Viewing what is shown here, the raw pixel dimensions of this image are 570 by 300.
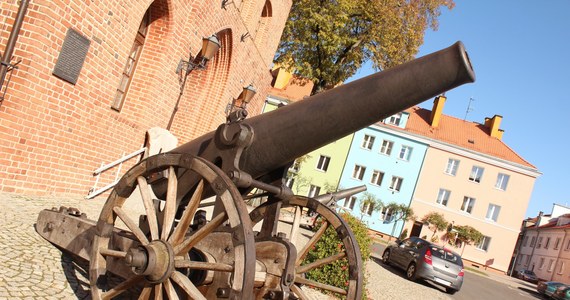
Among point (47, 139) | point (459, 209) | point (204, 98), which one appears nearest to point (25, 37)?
point (47, 139)

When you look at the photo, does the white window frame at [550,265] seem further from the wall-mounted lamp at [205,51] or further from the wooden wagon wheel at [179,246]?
the wooden wagon wheel at [179,246]

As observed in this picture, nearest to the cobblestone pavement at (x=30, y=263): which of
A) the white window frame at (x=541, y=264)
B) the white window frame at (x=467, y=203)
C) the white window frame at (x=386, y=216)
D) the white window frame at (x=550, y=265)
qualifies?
the white window frame at (x=386, y=216)

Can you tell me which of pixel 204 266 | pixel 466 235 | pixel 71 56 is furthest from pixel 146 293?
pixel 466 235

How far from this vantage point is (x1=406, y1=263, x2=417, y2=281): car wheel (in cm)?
1520

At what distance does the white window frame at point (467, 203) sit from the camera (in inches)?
1535

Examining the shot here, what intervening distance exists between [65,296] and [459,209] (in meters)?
38.6

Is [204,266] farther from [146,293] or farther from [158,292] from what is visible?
[146,293]

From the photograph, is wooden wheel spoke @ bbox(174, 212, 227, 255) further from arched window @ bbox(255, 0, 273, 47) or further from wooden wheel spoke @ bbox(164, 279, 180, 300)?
arched window @ bbox(255, 0, 273, 47)

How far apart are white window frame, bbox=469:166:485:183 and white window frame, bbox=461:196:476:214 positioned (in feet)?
5.28

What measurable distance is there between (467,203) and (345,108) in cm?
3874

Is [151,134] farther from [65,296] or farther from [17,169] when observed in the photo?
[65,296]

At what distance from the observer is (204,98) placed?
14062mm

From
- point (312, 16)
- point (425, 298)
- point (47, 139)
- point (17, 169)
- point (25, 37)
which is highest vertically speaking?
point (312, 16)

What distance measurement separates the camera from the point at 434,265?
14.9 m
